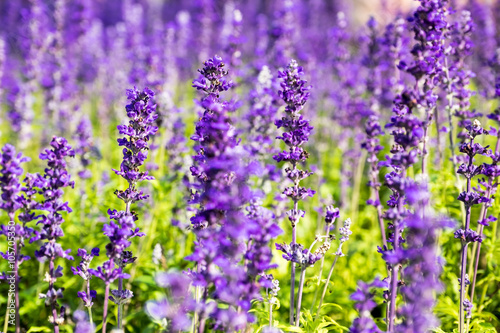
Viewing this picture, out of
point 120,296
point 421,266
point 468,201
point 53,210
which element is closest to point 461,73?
point 468,201

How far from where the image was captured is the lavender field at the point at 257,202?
262 cm

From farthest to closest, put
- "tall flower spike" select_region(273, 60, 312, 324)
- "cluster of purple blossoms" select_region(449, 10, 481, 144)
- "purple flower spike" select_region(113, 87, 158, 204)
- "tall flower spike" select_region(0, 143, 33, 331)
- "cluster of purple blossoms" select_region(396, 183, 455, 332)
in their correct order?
"cluster of purple blossoms" select_region(449, 10, 481, 144), "tall flower spike" select_region(273, 60, 312, 324), "purple flower spike" select_region(113, 87, 158, 204), "tall flower spike" select_region(0, 143, 33, 331), "cluster of purple blossoms" select_region(396, 183, 455, 332)

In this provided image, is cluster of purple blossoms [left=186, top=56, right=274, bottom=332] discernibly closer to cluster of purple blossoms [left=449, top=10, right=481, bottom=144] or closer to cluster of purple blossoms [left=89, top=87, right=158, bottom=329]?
cluster of purple blossoms [left=89, top=87, right=158, bottom=329]

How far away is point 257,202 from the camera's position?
110 inches

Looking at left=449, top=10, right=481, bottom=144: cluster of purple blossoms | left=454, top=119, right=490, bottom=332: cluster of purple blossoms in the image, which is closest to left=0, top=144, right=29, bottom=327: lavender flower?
left=454, top=119, right=490, bottom=332: cluster of purple blossoms

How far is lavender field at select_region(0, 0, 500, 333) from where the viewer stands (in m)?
2.62

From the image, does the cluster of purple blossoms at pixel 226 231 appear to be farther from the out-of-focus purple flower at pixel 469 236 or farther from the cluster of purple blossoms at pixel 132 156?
the out-of-focus purple flower at pixel 469 236

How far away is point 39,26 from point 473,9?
854 cm

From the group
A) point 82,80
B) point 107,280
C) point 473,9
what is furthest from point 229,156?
point 82,80

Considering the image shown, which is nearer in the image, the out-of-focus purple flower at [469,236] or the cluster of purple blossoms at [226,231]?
the cluster of purple blossoms at [226,231]

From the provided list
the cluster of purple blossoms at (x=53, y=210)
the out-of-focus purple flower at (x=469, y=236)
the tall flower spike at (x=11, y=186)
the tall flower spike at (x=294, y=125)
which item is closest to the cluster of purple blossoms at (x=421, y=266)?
the tall flower spike at (x=294, y=125)

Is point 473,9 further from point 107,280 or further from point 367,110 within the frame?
point 107,280

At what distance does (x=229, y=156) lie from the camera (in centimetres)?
255

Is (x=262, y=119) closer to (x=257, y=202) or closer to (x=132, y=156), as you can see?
(x=132, y=156)
